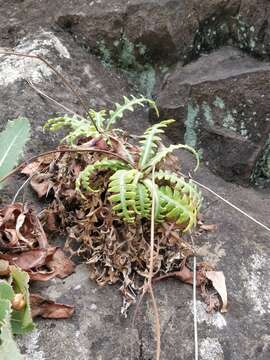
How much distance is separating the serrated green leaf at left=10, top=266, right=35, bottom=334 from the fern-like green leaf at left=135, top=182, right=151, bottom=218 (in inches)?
19.6

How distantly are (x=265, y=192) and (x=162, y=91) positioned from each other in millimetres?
830

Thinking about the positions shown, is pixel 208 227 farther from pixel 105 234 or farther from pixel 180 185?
pixel 105 234

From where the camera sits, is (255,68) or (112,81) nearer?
(255,68)

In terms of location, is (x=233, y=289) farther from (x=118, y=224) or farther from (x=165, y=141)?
(x=165, y=141)

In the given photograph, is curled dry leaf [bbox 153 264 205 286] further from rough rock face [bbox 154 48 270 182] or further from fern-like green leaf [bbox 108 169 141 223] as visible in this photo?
rough rock face [bbox 154 48 270 182]

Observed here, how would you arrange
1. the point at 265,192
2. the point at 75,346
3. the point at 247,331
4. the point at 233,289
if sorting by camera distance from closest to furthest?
the point at 75,346
the point at 247,331
the point at 233,289
the point at 265,192

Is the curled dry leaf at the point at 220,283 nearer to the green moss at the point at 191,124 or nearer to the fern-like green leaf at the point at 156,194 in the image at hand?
the fern-like green leaf at the point at 156,194

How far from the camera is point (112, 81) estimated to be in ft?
10.3

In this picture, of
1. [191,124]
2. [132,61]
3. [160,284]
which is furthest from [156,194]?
[132,61]

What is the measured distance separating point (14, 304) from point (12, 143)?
638 millimetres

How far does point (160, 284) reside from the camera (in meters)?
2.05

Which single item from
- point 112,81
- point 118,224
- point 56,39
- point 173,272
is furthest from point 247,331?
point 56,39

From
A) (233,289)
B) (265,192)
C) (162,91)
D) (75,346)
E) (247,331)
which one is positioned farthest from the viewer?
(162,91)

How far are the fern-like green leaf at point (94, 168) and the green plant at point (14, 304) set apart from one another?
1.47ft
